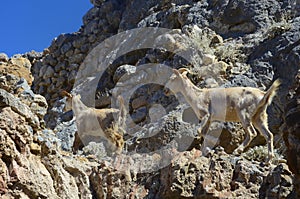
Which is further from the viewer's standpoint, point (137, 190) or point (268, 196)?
point (137, 190)

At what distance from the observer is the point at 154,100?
653 inches

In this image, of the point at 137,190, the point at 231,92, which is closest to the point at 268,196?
the point at 137,190

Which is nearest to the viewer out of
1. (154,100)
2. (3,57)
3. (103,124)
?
(103,124)

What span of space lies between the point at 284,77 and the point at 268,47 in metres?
1.71

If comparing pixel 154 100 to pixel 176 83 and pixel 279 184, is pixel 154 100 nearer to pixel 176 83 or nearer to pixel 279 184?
pixel 176 83

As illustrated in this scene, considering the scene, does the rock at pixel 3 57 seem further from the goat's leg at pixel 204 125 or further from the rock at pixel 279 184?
the rock at pixel 279 184

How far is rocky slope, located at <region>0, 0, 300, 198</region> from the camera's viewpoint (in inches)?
308

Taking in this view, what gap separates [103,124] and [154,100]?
251cm

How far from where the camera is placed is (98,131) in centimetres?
1448

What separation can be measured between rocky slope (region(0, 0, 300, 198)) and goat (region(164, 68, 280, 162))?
1.41ft

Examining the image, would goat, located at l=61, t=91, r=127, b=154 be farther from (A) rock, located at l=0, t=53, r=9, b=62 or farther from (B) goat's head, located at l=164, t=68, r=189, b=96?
(A) rock, located at l=0, t=53, r=9, b=62

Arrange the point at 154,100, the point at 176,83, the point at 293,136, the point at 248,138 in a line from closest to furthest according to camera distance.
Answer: the point at 293,136 < the point at 248,138 < the point at 176,83 < the point at 154,100

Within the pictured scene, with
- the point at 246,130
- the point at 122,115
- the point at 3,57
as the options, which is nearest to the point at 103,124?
the point at 122,115

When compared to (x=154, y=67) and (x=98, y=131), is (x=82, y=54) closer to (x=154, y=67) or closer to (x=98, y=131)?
(x=154, y=67)
